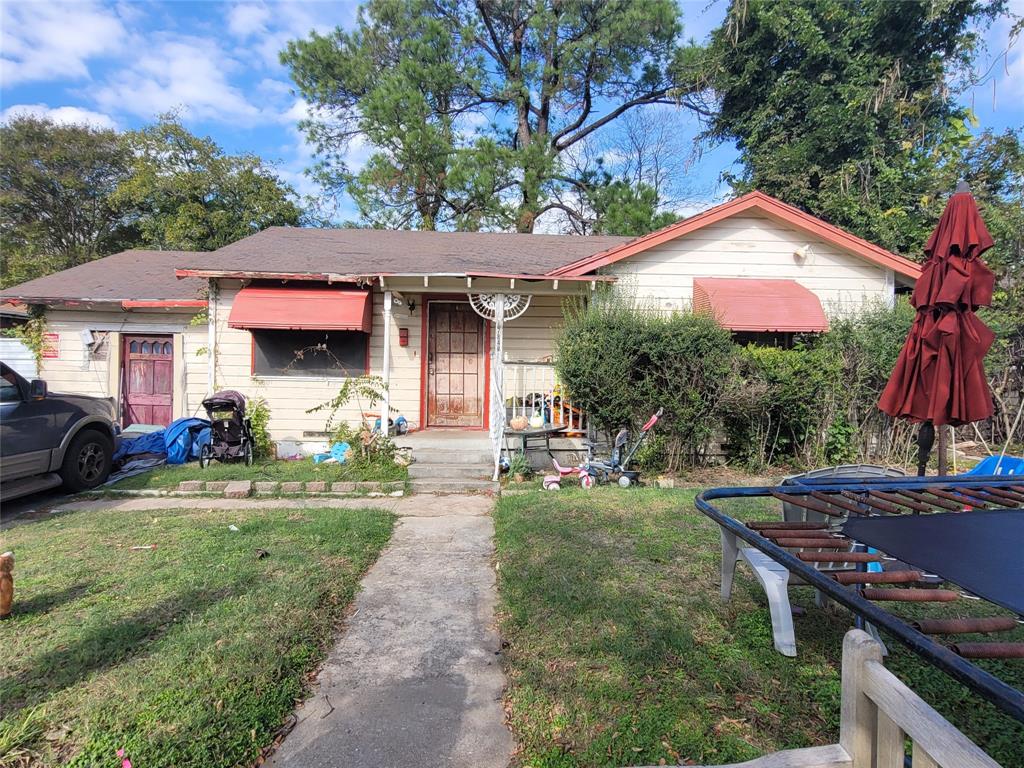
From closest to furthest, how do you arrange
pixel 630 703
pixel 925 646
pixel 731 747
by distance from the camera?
1. pixel 925 646
2. pixel 731 747
3. pixel 630 703

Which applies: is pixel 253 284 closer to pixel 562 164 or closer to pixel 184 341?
pixel 184 341

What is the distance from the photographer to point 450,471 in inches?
300

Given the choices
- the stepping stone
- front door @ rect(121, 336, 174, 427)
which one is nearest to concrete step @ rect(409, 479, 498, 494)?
the stepping stone

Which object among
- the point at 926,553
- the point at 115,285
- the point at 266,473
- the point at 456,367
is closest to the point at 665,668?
the point at 926,553

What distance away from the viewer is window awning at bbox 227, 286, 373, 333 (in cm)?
848

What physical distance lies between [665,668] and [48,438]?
23.5 ft

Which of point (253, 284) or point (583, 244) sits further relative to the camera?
point (583, 244)

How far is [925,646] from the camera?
1096mm

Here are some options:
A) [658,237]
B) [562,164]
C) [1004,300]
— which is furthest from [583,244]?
[562,164]

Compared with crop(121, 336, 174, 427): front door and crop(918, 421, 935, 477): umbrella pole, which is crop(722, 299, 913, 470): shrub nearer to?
crop(918, 421, 935, 477): umbrella pole

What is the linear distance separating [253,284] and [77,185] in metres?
18.4

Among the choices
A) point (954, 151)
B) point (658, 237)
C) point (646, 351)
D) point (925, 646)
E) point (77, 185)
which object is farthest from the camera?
point (77, 185)

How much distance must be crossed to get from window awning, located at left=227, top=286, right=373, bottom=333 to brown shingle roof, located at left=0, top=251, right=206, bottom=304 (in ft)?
6.96

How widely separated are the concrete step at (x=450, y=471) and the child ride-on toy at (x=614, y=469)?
36.6 inches
